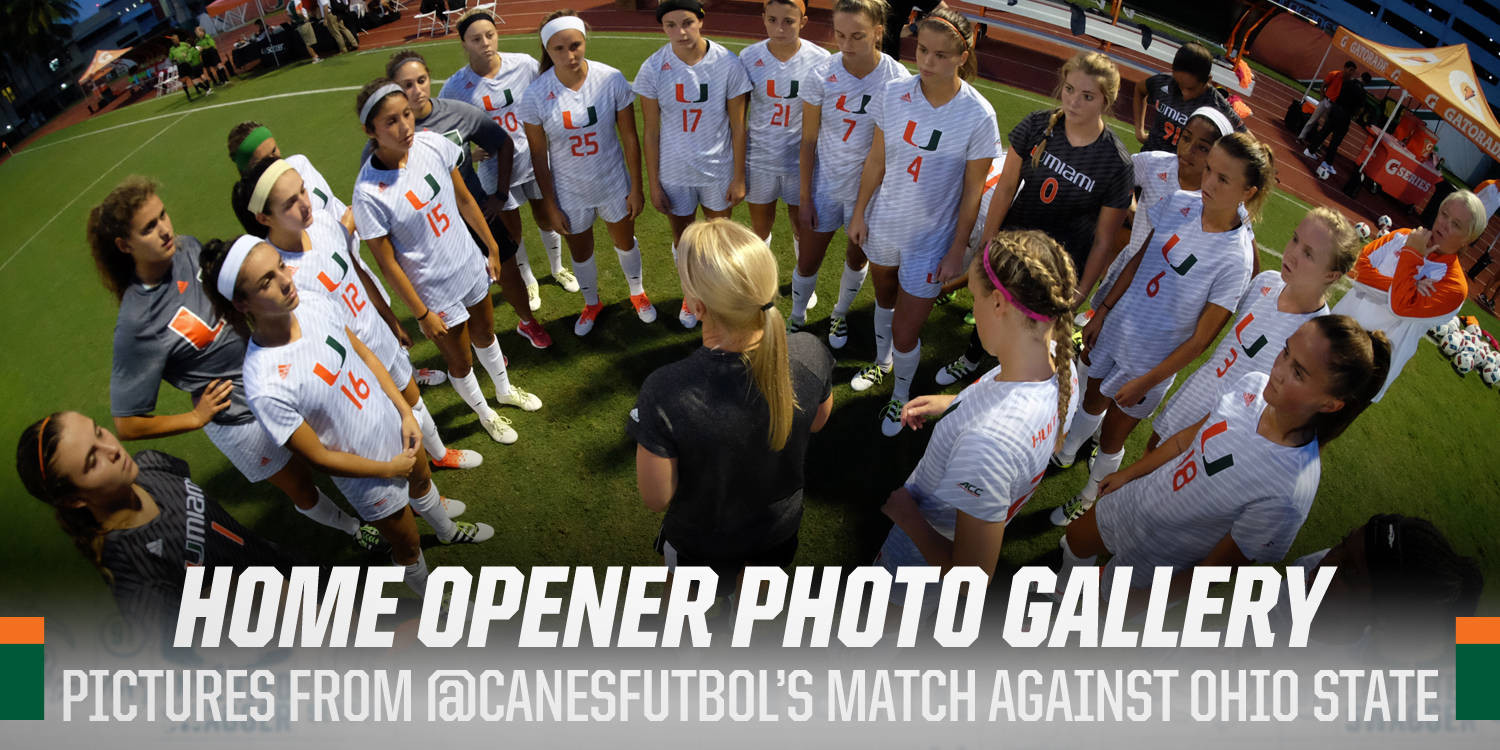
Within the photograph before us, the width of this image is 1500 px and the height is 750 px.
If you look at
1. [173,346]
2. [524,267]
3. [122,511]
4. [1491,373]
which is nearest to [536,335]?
[524,267]

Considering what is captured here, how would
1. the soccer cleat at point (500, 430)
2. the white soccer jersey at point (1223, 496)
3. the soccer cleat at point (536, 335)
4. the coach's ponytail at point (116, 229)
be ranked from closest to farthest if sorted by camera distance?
the white soccer jersey at point (1223, 496)
the coach's ponytail at point (116, 229)
the soccer cleat at point (500, 430)
the soccer cleat at point (536, 335)

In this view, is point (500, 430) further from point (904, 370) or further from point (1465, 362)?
point (1465, 362)

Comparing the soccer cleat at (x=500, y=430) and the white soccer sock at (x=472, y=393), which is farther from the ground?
the white soccer sock at (x=472, y=393)

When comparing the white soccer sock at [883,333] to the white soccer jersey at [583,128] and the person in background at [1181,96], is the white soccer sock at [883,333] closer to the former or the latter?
the white soccer jersey at [583,128]

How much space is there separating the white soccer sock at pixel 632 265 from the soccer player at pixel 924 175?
1778 millimetres

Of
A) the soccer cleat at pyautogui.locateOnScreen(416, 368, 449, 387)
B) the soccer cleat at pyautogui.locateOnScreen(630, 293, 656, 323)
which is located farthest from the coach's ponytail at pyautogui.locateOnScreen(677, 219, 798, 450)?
the soccer cleat at pyautogui.locateOnScreen(416, 368, 449, 387)

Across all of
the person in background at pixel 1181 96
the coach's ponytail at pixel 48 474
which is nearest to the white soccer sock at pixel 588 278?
the coach's ponytail at pixel 48 474

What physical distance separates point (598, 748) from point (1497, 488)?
247 inches

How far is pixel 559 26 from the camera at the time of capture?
431cm

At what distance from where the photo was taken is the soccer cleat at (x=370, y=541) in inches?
167

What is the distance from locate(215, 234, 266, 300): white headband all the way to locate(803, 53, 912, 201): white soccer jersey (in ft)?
10.3

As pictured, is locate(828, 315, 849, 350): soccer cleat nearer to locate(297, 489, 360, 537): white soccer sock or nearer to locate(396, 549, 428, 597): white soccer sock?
locate(396, 549, 428, 597): white soccer sock

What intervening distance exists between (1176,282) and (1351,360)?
127cm

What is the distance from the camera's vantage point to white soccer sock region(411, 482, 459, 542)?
3875mm
